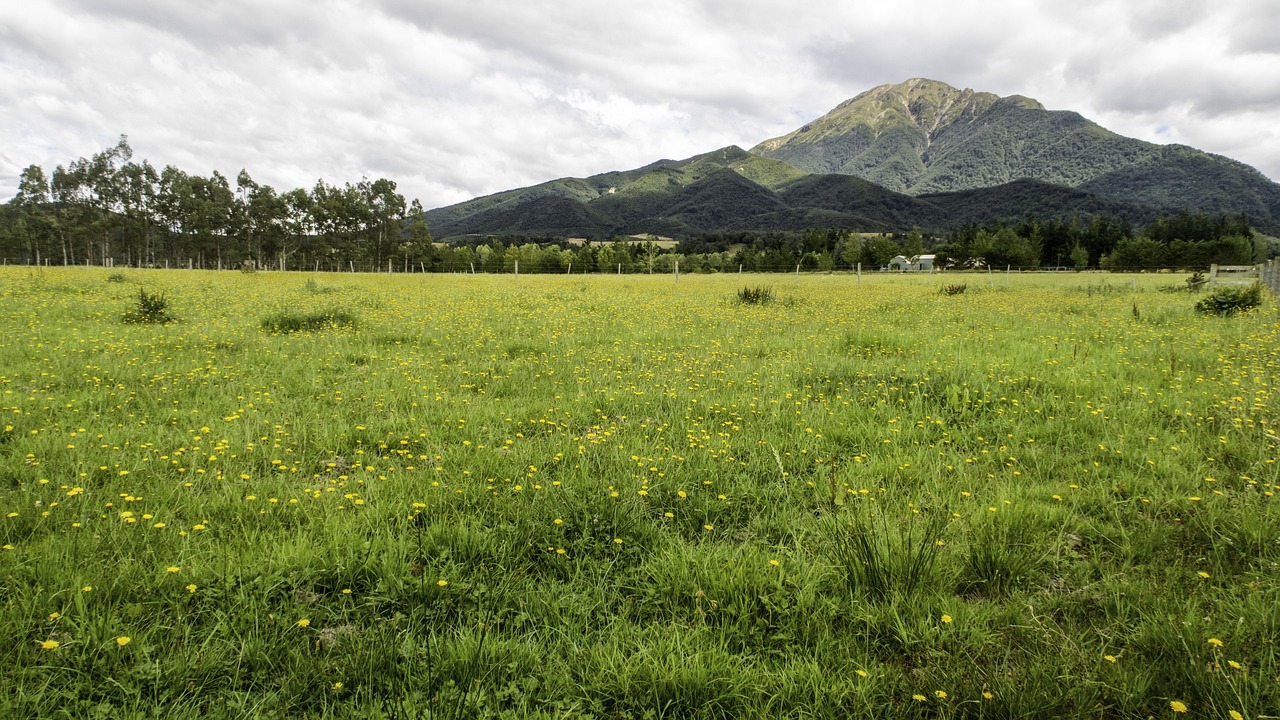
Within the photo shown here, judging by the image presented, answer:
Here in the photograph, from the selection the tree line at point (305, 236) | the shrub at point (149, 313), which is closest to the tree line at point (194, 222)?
the tree line at point (305, 236)

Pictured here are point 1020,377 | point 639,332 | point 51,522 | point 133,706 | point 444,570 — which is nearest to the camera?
point 133,706

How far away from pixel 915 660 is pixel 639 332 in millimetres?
9833

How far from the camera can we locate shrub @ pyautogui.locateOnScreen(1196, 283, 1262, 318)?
553 inches

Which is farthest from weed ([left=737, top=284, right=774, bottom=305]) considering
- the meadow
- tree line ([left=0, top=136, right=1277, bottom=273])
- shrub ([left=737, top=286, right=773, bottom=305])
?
tree line ([left=0, top=136, right=1277, bottom=273])

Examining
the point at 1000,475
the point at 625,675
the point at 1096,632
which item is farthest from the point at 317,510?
the point at 1000,475

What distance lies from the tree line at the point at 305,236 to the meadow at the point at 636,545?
64.7 meters

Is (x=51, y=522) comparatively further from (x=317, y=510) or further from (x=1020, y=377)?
(x=1020, y=377)

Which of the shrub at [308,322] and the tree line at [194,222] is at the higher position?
the tree line at [194,222]

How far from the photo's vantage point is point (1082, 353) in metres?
9.22

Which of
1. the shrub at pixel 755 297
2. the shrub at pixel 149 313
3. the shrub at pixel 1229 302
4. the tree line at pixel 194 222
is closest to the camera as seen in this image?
the shrub at pixel 149 313

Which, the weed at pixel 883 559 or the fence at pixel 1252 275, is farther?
the fence at pixel 1252 275

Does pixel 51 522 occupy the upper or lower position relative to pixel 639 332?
lower

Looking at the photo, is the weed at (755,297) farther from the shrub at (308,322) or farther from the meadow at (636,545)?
the shrub at (308,322)

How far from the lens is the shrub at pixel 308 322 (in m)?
11.8
